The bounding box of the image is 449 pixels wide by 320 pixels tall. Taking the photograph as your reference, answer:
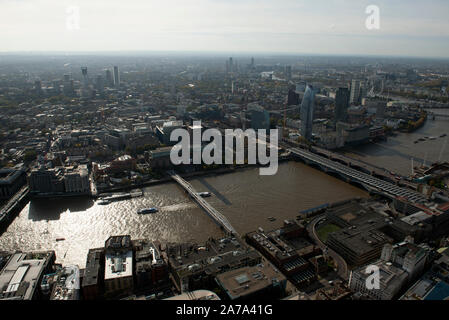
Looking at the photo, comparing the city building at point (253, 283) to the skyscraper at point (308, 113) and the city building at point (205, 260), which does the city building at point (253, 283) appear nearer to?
the city building at point (205, 260)

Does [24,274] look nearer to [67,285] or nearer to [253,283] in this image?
[67,285]

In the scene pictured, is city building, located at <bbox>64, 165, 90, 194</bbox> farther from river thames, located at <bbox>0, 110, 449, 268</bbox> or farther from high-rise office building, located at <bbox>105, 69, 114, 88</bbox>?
high-rise office building, located at <bbox>105, 69, 114, 88</bbox>

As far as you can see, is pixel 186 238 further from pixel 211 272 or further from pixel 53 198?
pixel 53 198

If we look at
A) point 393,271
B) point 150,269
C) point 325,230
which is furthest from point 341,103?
point 150,269
